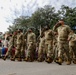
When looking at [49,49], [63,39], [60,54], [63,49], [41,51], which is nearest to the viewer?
[60,54]

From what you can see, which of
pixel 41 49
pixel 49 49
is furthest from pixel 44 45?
pixel 49 49

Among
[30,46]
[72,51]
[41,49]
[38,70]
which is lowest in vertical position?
[38,70]

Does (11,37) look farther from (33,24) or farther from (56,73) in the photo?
(33,24)

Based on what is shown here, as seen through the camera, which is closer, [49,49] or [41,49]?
[49,49]

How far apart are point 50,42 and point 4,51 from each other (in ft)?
14.0

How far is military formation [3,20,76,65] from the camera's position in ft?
43.8

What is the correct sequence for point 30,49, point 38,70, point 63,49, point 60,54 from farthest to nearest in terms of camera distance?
point 30,49 → point 63,49 → point 60,54 → point 38,70

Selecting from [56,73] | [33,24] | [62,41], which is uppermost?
[33,24]

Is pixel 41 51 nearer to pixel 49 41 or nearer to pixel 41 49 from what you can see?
pixel 41 49

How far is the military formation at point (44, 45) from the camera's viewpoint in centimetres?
1336

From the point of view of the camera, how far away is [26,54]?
1762 cm

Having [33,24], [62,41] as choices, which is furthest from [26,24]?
[62,41]

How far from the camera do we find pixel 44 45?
54.3 feet

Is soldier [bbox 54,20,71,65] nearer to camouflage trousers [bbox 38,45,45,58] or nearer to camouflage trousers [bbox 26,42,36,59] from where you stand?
camouflage trousers [bbox 38,45,45,58]
